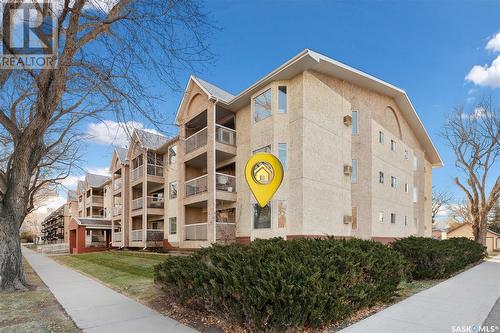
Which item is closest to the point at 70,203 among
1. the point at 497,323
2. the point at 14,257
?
the point at 14,257

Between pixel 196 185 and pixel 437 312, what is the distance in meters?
16.4

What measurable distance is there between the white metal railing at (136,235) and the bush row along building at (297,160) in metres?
0.09

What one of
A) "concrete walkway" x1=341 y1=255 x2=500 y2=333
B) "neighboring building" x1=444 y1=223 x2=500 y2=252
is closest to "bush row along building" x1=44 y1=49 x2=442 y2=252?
"concrete walkway" x1=341 y1=255 x2=500 y2=333

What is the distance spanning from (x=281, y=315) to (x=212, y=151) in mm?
15108

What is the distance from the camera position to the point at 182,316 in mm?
6527

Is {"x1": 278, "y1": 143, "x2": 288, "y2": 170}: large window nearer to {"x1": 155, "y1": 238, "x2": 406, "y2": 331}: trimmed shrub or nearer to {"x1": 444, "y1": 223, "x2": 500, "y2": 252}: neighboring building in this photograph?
{"x1": 155, "y1": 238, "x2": 406, "y2": 331}: trimmed shrub

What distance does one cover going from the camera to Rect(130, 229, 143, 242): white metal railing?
28295 mm

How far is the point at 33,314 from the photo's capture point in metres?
7.27

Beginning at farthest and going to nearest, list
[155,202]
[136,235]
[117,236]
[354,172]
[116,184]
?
[116,184] → [117,236] → [136,235] → [155,202] → [354,172]

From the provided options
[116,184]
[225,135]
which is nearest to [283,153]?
[225,135]

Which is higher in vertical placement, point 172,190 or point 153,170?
point 153,170

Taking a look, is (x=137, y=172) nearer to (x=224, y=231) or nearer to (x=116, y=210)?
(x=116, y=210)

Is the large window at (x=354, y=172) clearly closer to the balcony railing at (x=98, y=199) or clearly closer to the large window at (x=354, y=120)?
the large window at (x=354, y=120)

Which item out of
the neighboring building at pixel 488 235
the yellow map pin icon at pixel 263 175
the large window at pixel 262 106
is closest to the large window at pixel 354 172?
the large window at pixel 262 106
